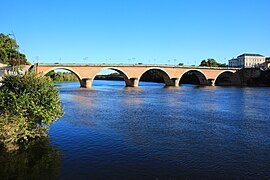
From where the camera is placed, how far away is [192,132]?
1862cm

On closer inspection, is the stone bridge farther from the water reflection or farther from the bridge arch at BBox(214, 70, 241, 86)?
the water reflection

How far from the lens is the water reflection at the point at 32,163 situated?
11.4m

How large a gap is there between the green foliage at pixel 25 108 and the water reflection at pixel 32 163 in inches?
34.1

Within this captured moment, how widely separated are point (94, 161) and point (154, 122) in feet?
33.6

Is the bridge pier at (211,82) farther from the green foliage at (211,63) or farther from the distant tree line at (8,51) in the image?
the distant tree line at (8,51)

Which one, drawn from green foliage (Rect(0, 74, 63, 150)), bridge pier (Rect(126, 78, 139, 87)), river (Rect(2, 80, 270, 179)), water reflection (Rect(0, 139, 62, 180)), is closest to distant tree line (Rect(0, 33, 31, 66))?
bridge pier (Rect(126, 78, 139, 87))

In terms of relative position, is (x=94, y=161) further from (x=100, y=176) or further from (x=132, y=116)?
(x=132, y=116)

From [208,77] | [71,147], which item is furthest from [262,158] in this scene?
[208,77]

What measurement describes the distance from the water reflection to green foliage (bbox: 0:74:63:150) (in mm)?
865

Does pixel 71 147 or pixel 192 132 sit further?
pixel 192 132

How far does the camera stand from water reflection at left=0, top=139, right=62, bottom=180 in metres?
11.4

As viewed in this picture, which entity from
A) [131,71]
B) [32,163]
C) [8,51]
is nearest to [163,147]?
[32,163]

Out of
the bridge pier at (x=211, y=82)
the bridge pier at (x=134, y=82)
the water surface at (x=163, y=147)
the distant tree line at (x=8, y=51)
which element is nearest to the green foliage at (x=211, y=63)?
the bridge pier at (x=211, y=82)

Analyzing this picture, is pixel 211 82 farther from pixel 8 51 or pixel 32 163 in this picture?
pixel 32 163
